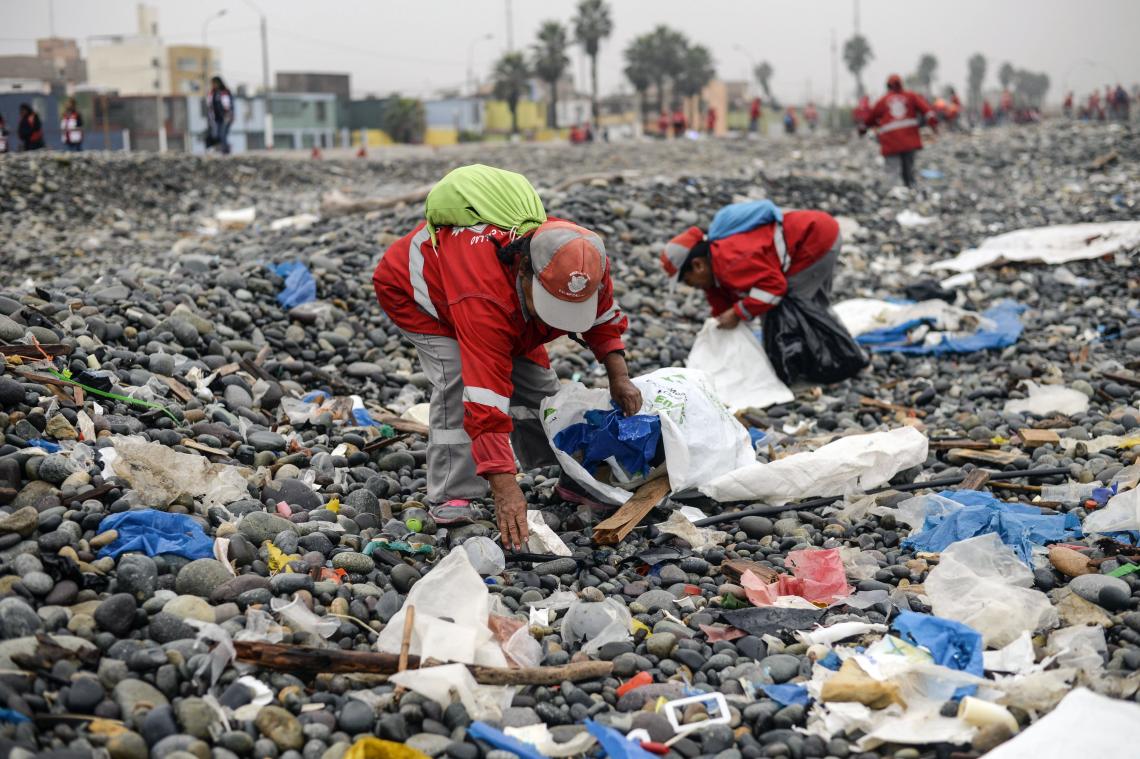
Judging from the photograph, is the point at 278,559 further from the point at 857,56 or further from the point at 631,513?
the point at 857,56

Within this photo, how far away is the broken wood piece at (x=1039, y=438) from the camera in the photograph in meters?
4.55

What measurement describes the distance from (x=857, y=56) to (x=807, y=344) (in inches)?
2850

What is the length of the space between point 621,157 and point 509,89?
3118 cm

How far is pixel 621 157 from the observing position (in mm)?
20344

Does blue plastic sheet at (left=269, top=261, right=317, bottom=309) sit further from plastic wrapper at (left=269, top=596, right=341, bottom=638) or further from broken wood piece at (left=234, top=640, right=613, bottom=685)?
broken wood piece at (left=234, top=640, right=613, bottom=685)

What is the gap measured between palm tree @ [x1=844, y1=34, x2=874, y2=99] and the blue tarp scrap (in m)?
73.0

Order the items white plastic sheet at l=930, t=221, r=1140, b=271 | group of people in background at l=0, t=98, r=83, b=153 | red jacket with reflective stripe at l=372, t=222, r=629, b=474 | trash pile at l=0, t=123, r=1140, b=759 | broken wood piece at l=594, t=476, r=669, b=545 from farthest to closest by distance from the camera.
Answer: group of people in background at l=0, t=98, r=83, b=153, white plastic sheet at l=930, t=221, r=1140, b=271, broken wood piece at l=594, t=476, r=669, b=545, red jacket with reflective stripe at l=372, t=222, r=629, b=474, trash pile at l=0, t=123, r=1140, b=759

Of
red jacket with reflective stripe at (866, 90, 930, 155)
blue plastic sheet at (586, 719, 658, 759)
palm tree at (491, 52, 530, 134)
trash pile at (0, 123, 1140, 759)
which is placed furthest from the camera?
palm tree at (491, 52, 530, 134)

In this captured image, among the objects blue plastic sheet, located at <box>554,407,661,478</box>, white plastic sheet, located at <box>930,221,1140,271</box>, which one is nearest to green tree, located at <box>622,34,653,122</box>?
white plastic sheet, located at <box>930,221,1140,271</box>

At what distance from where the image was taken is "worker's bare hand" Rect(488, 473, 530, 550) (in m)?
3.19

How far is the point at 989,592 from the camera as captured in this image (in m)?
2.92

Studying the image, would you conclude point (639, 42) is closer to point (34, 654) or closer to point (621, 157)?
point (621, 157)

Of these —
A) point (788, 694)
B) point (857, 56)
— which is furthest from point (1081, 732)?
point (857, 56)

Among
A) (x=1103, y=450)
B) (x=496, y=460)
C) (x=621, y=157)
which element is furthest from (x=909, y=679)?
(x=621, y=157)
